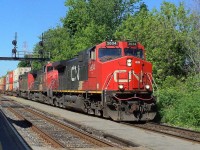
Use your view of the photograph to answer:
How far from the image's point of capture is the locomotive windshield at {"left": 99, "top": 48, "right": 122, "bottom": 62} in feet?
59.1

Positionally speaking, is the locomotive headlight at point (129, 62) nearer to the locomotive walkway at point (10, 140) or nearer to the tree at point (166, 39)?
the locomotive walkway at point (10, 140)

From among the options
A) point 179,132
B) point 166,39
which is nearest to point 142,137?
point 179,132

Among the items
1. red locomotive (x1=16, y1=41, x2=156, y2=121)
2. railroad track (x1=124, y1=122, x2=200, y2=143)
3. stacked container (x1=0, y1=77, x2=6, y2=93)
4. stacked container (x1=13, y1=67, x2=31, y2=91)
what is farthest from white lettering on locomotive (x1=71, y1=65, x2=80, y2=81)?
stacked container (x1=0, y1=77, x2=6, y2=93)

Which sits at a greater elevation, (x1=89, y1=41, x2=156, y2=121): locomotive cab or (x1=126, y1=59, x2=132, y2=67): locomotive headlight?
(x1=126, y1=59, x2=132, y2=67): locomotive headlight

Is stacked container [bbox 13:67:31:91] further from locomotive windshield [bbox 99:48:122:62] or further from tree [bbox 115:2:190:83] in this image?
locomotive windshield [bbox 99:48:122:62]

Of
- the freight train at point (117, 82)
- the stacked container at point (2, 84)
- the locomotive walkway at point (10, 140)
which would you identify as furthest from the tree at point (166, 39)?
the stacked container at point (2, 84)

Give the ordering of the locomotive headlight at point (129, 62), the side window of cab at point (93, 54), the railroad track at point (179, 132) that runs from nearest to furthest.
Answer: the railroad track at point (179, 132)
the locomotive headlight at point (129, 62)
the side window of cab at point (93, 54)

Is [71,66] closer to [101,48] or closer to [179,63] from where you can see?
[101,48]

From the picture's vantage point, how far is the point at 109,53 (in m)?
18.1

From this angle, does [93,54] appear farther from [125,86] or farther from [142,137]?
[142,137]

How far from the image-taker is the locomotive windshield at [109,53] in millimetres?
18016

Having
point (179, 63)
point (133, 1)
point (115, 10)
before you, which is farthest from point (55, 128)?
point (133, 1)

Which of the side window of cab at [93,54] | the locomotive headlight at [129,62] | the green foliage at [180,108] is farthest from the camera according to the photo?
the side window of cab at [93,54]

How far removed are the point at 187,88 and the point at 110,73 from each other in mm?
7901
